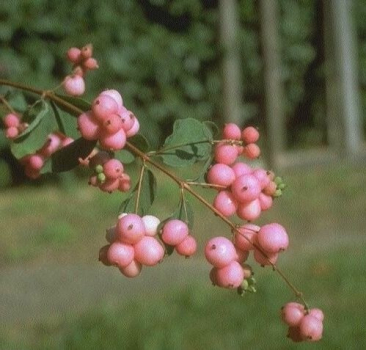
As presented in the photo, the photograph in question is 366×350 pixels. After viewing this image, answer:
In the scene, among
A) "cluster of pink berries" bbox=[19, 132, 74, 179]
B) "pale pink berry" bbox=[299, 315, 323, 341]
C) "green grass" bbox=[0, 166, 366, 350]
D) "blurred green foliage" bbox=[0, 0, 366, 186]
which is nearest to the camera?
"pale pink berry" bbox=[299, 315, 323, 341]

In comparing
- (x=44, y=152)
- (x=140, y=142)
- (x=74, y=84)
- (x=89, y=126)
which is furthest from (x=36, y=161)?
(x=89, y=126)

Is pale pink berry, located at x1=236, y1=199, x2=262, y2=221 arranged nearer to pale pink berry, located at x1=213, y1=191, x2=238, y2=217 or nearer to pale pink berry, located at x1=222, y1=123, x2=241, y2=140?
pale pink berry, located at x1=213, y1=191, x2=238, y2=217

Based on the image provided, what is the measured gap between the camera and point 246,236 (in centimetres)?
120

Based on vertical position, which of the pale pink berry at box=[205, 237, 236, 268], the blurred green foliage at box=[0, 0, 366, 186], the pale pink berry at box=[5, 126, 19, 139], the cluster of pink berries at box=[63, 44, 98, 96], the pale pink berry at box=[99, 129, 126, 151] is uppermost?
the pale pink berry at box=[99, 129, 126, 151]

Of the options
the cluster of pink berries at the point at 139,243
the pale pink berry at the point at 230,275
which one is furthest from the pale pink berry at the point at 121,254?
the pale pink berry at the point at 230,275

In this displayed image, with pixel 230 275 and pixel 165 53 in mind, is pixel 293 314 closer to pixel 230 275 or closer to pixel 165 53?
pixel 230 275

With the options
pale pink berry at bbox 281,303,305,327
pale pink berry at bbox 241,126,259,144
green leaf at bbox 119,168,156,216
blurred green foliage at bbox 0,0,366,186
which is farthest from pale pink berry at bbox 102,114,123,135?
blurred green foliage at bbox 0,0,366,186

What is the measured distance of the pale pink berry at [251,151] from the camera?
1.34 m

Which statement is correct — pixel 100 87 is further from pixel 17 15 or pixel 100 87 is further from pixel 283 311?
pixel 283 311

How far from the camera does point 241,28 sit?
6.73m

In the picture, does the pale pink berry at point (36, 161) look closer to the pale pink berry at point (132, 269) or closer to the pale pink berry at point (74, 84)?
the pale pink berry at point (74, 84)

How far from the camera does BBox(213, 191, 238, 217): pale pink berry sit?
121 cm

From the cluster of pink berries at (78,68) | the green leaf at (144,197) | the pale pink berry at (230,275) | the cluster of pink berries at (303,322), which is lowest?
the cluster of pink berries at (303,322)

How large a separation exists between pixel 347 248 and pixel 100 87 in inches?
72.4
